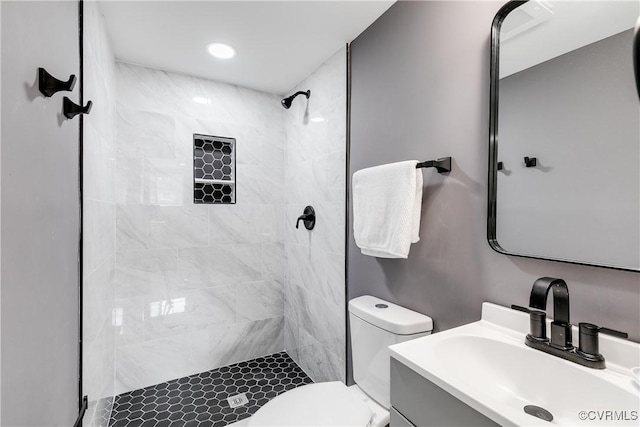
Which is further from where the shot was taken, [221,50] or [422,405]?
[221,50]

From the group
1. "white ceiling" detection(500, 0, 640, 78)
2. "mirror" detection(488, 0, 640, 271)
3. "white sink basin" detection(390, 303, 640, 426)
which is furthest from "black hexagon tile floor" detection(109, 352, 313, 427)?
"white ceiling" detection(500, 0, 640, 78)

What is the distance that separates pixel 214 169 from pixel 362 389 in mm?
1763

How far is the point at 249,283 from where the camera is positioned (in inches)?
95.1

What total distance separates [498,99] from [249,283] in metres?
2.03

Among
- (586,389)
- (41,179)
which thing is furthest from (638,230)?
(41,179)

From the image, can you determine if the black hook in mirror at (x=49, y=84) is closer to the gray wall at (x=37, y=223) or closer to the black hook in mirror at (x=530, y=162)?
the gray wall at (x=37, y=223)

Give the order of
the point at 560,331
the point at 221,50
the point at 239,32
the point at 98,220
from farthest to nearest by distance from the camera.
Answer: the point at 221,50
the point at 239,32
the point at 98,220
the point at 560,331

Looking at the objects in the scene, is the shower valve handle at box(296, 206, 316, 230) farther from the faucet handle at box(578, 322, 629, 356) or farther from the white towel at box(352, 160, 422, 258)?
the faucet handle at box(578, 322, 629, 356)

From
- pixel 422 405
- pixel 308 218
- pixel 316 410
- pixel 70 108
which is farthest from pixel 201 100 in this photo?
pixel 422 405

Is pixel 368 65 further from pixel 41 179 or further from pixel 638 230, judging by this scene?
pixel 41 179

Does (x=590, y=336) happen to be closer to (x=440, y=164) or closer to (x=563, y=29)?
(x=440, y=164)

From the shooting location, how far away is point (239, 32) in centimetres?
168

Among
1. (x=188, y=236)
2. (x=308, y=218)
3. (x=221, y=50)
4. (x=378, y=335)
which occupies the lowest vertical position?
(x=378, y=335)

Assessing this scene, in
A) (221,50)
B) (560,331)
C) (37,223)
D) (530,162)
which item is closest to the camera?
(37,223)
